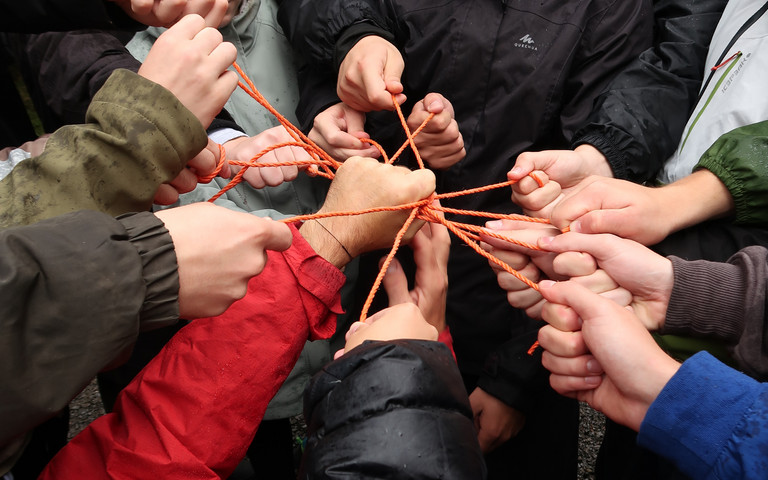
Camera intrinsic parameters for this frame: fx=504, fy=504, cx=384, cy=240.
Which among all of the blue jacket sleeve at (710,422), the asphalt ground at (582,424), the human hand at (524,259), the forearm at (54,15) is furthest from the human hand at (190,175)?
the asphalt ground at (582,424)

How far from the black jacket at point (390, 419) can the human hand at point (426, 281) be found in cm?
65

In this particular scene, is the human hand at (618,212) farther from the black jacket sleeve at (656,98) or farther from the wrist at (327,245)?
the wrist at (327,245)

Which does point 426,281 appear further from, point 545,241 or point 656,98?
point 656,98

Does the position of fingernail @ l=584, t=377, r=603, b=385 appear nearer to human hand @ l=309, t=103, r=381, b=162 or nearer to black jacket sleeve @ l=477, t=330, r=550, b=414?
black jacket sleeve @ l=477, t=330, r=550, b=414

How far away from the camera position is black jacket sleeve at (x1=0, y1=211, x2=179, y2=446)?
740mm

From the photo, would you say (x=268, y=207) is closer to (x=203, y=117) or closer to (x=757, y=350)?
(x=203, y=117)

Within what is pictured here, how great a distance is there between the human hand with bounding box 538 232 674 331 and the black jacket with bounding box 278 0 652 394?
641 millimetres

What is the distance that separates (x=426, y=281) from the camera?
62.7 inches

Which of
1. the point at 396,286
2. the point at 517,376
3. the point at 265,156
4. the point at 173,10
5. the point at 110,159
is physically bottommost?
the point at 517,376

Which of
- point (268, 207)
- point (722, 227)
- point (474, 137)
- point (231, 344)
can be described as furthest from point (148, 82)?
point (722, 227)

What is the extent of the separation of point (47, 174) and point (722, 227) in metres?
1.68

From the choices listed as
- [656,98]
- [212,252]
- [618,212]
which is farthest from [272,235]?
[656,98]

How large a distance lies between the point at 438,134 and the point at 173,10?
2.83 ft

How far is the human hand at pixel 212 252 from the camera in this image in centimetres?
95
